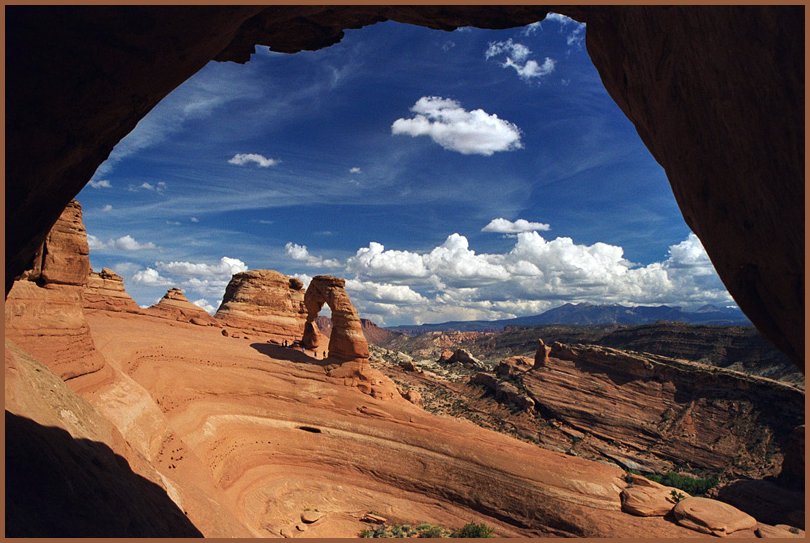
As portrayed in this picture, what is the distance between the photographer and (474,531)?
21703 millimetres

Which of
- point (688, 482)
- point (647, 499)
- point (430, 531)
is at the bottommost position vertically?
point (688, 482)

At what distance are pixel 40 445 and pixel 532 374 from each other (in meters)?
58.4

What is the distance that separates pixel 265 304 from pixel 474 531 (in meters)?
42.4

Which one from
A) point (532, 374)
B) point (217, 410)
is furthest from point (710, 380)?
point (217, 410)

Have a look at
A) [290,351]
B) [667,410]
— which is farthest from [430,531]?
[667,410]

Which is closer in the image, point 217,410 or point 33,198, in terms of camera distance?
point 33,198

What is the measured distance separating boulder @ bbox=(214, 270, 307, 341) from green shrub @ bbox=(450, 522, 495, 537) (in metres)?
36.0

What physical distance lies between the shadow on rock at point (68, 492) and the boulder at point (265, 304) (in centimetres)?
4271

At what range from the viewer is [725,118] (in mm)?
6547

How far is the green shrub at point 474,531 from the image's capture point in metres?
21.6

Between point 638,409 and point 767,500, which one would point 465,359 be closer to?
point 638,409

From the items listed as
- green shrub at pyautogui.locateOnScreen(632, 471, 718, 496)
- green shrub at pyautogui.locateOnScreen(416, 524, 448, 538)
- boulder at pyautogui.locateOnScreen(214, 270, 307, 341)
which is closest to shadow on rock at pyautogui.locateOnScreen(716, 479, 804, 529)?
green shrub at pyautogui.locateOnScreen(632, 471, 718, 496)

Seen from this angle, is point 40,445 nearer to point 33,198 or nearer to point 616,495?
point 33,198

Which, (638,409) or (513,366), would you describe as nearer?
(638,409)
